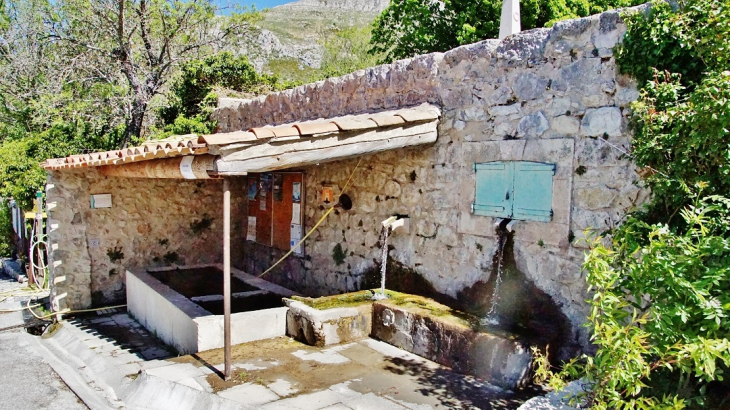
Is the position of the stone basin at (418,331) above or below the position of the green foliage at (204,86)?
below

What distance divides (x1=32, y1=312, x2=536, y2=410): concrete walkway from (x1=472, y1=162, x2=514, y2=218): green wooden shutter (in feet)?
5.27

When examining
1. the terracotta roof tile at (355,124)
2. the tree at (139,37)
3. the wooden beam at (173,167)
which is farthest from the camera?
the tree at (139,37)

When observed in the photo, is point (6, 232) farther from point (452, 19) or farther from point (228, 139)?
point (452, 19)

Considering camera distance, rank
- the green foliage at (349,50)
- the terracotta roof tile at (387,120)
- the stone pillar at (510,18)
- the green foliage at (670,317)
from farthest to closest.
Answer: the green foliage at (349,50) → the stone pillar at (510,18) → the terracotta roof tile at (387,120) → the green foliage at (670,317)

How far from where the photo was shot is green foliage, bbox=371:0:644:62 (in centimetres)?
1630

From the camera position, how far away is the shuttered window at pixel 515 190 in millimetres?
4641

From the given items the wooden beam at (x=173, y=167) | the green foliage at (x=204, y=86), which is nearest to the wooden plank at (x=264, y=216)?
the wooden beam at (x=173, y=167)

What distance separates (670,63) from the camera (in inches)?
149

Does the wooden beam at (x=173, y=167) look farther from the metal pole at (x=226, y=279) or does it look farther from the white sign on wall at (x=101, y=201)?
the white sign on wall at (x=101, y=201)

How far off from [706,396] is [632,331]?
800mm

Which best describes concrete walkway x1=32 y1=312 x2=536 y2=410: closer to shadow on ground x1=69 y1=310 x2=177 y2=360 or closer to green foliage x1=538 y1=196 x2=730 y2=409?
shadow on ground x1=69 y1=310 x2=177 y2=360

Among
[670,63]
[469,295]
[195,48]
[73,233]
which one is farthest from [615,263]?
[195,48]

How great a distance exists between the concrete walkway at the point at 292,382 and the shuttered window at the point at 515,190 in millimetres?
1594

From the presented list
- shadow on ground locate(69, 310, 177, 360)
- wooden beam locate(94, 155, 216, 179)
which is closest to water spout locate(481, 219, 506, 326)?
wooden beam locate(94, 155, 216, 179)
